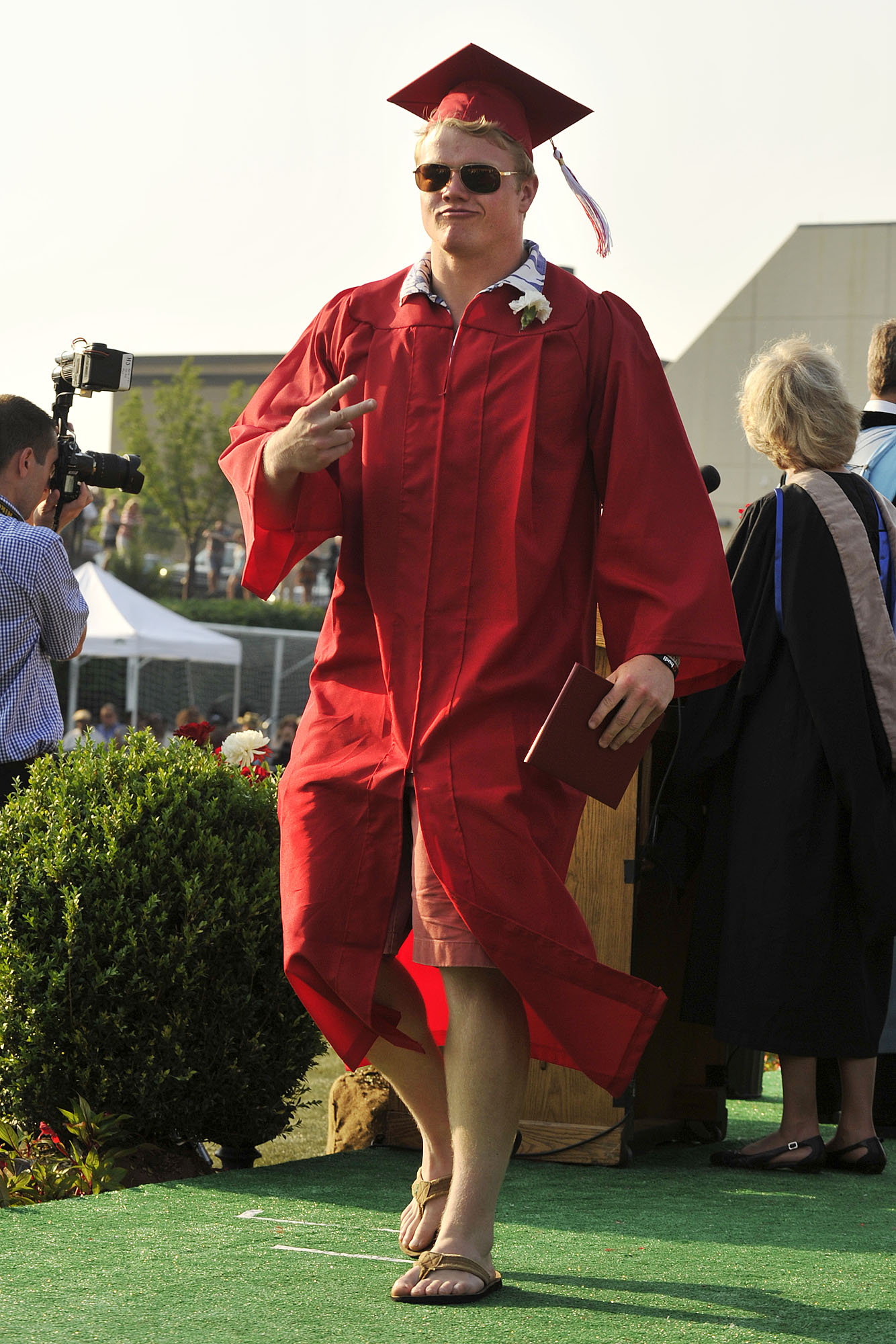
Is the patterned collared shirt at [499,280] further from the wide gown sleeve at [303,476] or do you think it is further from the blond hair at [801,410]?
the blond hair at [801,410]

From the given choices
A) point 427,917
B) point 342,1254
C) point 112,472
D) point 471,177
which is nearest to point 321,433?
point 471,177

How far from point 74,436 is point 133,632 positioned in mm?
13753

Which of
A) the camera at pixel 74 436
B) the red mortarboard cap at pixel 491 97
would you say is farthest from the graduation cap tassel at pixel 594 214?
the camera at pixel 74 436

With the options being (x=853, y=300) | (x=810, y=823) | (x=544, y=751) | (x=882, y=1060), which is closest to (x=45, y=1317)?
(x=544, y=751)

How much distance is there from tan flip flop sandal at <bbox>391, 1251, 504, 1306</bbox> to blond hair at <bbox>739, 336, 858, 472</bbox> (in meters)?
2.37

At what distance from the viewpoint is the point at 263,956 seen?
151 inches

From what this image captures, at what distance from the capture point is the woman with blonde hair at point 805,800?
3779 millimetres

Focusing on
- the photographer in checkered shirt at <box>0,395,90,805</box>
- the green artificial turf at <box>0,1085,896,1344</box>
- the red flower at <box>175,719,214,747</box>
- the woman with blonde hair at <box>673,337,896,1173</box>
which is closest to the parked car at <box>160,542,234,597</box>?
the red flower at <box>175,719,214,747</box>

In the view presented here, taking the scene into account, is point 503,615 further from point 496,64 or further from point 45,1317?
point 45,1317

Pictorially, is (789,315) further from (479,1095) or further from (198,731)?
(479,1095)

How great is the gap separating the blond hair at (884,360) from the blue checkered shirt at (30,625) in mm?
2506

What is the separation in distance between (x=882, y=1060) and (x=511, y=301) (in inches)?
110

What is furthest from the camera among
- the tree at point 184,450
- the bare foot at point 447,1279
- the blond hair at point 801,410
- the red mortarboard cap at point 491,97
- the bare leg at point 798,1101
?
A: the tree at point 184,450

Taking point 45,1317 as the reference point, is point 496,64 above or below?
above
